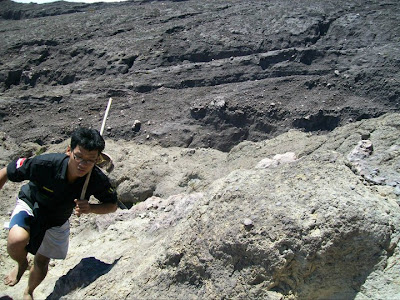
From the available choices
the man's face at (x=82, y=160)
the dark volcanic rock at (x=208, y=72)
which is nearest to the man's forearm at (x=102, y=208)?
the man's face at (x=82, y=160)

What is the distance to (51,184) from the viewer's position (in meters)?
3.33

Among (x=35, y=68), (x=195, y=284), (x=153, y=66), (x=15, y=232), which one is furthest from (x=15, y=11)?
(x=195, y=284)

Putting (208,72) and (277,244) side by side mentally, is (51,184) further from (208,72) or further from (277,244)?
(208,72)

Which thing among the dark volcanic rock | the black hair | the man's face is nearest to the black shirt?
the man's face

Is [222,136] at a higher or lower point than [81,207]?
lower

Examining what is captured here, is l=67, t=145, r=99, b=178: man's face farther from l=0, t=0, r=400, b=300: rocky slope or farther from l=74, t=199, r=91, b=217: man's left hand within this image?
l=0, t=0, r=400, b=300: rocky slope

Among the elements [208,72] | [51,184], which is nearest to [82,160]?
[51,184]

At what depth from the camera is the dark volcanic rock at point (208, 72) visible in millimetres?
6738

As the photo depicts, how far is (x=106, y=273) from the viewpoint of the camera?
3.39 m

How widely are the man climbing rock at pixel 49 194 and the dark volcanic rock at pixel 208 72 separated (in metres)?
3.39

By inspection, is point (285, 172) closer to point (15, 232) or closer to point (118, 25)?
point (15, 232)

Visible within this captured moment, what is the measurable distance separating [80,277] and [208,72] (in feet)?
16.3

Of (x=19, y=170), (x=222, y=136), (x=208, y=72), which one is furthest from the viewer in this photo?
(x=208, y=72)

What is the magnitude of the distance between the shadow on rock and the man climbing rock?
17 cm
